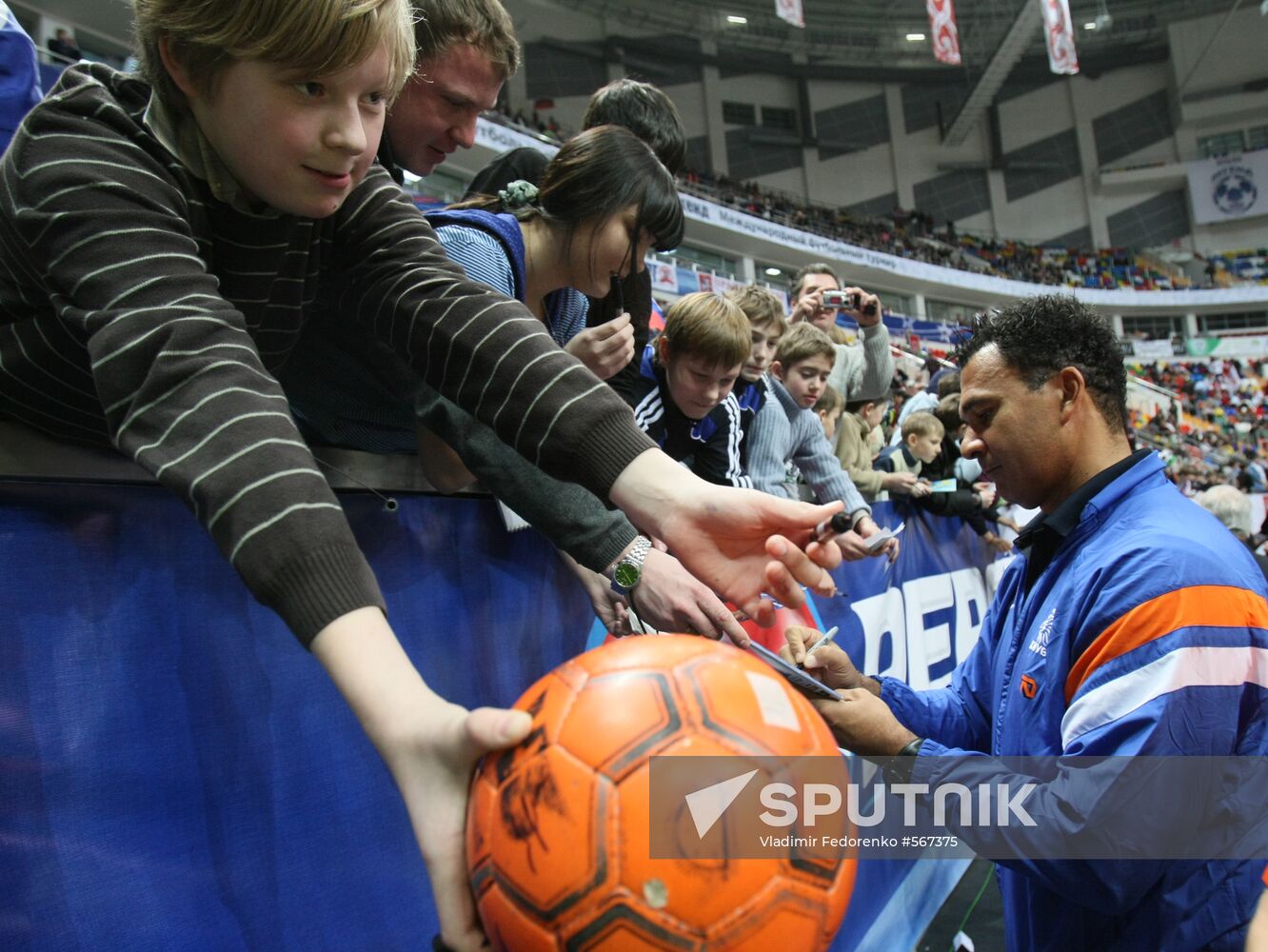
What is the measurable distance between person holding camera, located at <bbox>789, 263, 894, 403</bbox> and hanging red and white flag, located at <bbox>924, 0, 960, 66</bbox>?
2118 centimetres

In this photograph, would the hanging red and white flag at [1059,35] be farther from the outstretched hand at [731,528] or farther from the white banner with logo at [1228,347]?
the outstretched hand at [731,528]

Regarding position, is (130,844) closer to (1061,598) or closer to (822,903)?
(822,903)

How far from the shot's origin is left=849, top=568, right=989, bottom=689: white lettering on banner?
3.79m

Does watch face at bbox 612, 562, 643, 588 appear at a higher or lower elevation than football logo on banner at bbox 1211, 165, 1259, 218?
higher

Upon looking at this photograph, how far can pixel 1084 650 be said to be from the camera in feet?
5.86

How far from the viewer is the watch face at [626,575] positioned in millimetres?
1405

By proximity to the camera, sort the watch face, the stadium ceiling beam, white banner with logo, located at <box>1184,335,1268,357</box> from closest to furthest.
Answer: the watch face, the stadium ceiling beam, white banner with logo, located at <box>1184,335,1268,357</box>

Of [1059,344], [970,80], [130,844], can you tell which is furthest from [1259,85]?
[130,844]

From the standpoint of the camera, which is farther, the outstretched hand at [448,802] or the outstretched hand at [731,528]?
the outstretched hand at [731,528]

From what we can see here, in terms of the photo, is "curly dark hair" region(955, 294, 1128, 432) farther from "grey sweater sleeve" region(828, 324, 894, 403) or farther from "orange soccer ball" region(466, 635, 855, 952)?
"grey sweater sleeve" region(828, 324, 894, 403)

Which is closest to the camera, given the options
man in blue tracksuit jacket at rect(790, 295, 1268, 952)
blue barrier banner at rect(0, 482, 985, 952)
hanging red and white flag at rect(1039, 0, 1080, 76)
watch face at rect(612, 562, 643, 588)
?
blue barrier banner at rect(0, 482, 985, 952)

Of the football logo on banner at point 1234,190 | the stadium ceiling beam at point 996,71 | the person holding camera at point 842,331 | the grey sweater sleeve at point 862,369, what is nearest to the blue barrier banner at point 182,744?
the person holding camera at point 842,331

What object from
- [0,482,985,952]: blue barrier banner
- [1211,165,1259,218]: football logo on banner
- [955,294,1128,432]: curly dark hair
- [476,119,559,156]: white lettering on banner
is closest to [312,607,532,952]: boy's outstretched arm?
[0,482,985,952]: blue barrier banner

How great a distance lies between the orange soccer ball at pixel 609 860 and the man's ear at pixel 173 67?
901mm
